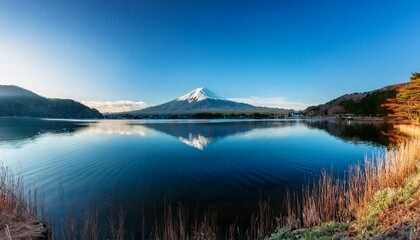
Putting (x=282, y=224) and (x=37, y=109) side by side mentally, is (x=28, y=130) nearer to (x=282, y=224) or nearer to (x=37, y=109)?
(x=282, y=224)

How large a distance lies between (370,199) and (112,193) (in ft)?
34.5

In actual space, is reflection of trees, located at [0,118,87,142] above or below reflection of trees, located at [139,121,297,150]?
above

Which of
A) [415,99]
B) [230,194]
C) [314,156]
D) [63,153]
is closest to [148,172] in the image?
[230,194]

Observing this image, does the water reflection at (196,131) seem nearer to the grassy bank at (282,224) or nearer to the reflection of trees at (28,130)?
the reflection of trees at (28,130)

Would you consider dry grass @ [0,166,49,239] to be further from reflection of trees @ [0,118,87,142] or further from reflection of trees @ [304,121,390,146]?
reflection of trees @ [304,121,390,146]

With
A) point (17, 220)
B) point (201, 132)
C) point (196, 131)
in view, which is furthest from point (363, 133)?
point (17, 220)

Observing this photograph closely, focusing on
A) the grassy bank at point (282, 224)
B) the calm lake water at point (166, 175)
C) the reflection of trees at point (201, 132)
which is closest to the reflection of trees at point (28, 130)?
the calm lake water at point (166, 175)

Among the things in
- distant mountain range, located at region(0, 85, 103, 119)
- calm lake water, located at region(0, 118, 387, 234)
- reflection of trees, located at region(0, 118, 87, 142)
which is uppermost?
distant mountain range, located at region(0, 85, 103, 119)

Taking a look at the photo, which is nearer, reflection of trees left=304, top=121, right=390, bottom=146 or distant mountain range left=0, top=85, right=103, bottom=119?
reflection of trees left=304, top=121, right=390, bottom=146

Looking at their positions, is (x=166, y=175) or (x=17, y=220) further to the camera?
(x=166, y=175)

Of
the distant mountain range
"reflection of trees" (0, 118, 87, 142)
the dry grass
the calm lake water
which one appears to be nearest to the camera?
the dry grass

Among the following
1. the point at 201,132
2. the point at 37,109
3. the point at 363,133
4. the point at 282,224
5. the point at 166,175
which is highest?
the point at 37,109

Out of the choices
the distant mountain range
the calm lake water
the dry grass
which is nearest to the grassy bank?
the dry grass

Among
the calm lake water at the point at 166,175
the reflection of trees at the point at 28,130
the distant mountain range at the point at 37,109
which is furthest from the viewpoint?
the distant mountain range at the point at 37,109
